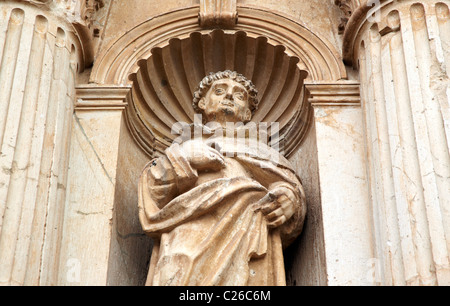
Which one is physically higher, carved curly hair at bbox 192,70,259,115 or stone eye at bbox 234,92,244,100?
carved curly hair at bbox 192,70,259,115

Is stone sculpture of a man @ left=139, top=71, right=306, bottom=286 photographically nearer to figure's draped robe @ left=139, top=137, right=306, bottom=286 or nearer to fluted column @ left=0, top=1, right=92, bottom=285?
figure's draped robe @ left=139, top=137, right=306, bottom=286

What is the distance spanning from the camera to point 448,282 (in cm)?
478

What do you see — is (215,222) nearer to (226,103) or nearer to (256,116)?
(226,103)

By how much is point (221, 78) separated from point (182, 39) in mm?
567

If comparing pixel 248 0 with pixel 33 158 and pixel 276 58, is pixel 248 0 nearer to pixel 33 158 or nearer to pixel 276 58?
pixel 276 58

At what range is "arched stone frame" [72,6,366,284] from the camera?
6.02 m

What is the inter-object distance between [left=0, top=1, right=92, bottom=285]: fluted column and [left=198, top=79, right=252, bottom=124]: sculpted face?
0.93 m

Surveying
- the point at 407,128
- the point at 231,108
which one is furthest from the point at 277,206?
the point at 231,108

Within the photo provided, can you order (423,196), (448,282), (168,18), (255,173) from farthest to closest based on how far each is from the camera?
(168,18) < (255,173) < (423,196) < (448,282)

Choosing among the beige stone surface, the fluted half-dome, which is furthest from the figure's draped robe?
the fluted half-dome

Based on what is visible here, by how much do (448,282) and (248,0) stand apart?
3.08 metres

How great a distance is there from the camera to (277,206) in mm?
5586

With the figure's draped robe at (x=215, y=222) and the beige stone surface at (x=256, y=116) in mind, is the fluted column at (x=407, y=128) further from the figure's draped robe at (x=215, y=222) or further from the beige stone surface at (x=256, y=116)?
the figure's draped robe at (x=215, y=222)
